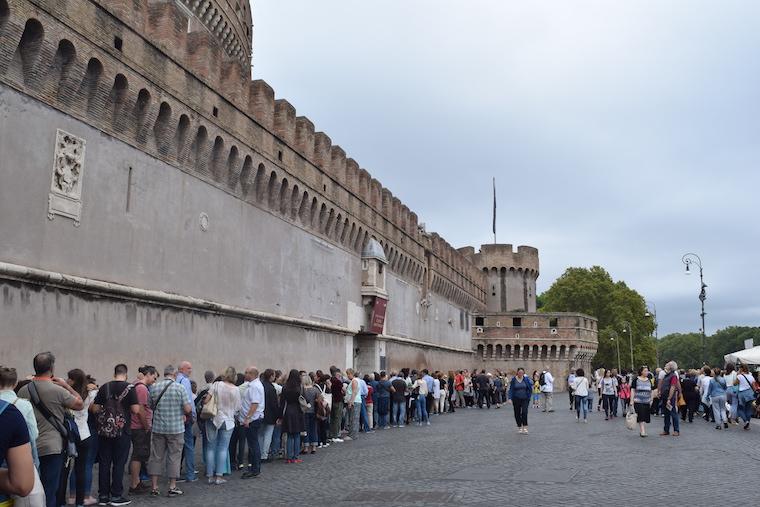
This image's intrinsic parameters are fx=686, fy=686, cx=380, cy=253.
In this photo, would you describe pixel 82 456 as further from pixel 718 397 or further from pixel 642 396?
pixel 718 397

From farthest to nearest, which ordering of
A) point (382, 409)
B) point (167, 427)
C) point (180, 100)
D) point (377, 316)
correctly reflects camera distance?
point (377, 316) < point (382, 409) < point (180, 100) < point (167, 427)

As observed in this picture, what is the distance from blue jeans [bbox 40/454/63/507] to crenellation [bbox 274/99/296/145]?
1357 centimetres

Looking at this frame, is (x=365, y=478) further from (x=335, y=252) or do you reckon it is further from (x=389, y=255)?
(x=389, y=255)

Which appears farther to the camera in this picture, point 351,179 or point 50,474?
point 351,179

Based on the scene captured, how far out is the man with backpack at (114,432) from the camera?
7.11 meters

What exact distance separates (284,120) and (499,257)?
41149mm

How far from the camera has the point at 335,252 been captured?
22266mm

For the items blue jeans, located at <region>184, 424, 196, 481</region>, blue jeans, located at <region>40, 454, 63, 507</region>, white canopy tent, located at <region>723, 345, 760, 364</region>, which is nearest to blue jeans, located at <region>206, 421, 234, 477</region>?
blue jeans, located at <region>184, 424, 196, 481</region>

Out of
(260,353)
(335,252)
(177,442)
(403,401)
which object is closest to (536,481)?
(177,442)

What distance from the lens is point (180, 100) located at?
1381 cm

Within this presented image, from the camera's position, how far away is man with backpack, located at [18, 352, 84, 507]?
5254 mm

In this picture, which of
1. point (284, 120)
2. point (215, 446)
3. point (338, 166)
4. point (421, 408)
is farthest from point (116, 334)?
point (338, 166)

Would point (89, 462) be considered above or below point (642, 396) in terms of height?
below

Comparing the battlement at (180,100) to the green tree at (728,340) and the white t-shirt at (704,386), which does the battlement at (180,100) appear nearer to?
the white t-shirt at (704,386)
